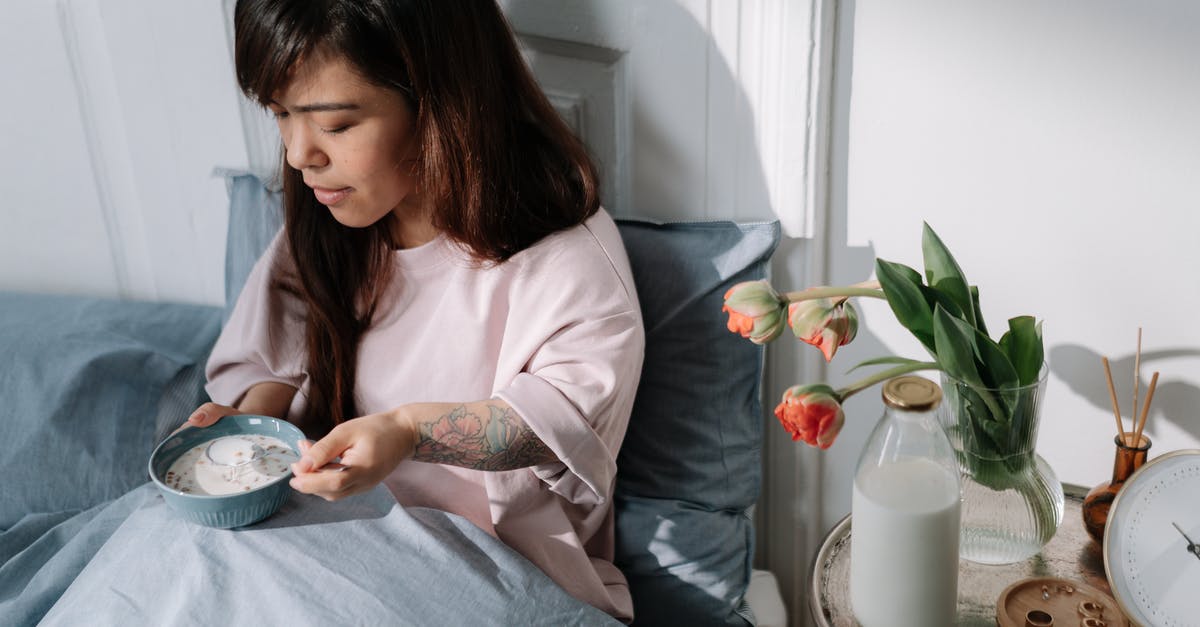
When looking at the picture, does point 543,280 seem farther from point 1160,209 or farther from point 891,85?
point 1160,209

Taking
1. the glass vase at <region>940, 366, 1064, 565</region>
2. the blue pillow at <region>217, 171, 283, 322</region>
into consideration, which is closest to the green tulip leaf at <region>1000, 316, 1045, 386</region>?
the glass vase at <region>940, 366, 1064, 565</region>

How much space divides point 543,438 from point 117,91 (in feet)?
3.40

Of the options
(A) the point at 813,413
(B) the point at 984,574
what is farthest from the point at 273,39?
(B) the point at 984,574

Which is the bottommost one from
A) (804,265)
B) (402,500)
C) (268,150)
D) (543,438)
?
(402,500)

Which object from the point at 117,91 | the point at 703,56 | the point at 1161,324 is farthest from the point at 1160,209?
the point at 117,91

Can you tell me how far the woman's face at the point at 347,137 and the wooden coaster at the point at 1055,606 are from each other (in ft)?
2.36

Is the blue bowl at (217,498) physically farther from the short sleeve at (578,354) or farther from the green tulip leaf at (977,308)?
the green tulip leaf at (977,308)

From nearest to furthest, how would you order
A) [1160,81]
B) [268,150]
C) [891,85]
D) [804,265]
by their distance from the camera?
[1160,81] < [891,85] < [804,265] < [268,150]

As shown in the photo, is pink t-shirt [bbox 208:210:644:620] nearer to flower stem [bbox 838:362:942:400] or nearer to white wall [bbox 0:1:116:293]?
flower stem [bbox 838:362:942:400]

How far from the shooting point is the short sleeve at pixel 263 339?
1358 millimetres

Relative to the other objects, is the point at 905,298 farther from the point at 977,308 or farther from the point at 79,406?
the point at 79,406

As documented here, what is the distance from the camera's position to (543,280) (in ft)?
3.83

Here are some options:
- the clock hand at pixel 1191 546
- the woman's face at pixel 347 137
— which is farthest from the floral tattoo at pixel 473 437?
the clock hand at pixel 1191 546

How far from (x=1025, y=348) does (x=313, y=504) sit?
0.72 metres
